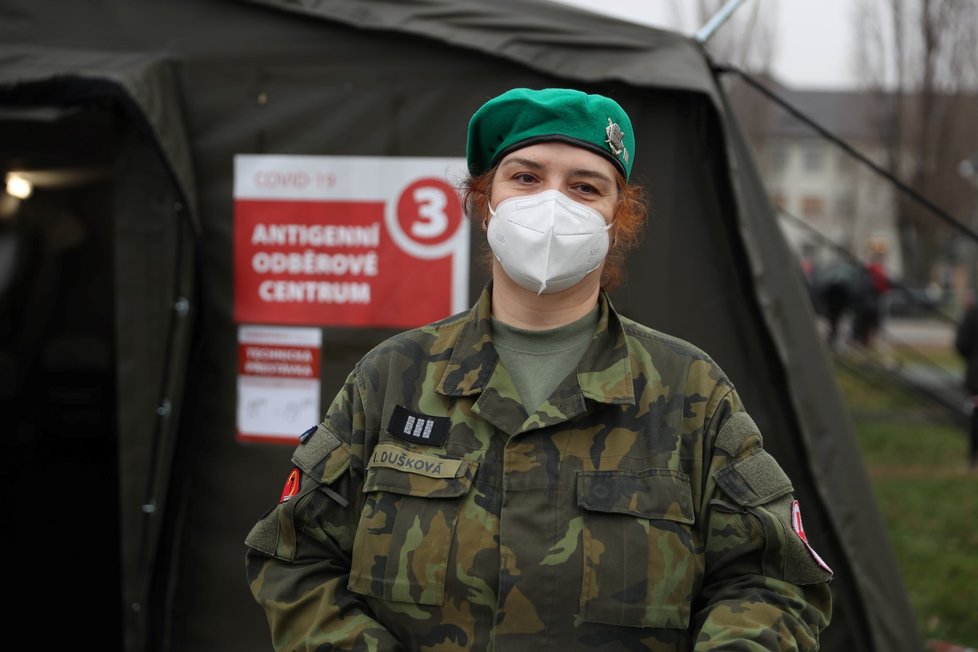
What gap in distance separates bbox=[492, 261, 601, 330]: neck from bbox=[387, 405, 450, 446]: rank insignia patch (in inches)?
8.5

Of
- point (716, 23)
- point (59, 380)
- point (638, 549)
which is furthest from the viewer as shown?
point (59, 380)

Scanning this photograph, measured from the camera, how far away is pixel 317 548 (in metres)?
1.62

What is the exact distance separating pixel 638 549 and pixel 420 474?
0.35 metres

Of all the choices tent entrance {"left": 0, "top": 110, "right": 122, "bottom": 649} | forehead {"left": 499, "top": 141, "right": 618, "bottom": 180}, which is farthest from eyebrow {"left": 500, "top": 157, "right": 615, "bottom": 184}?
tent entrance {"left": 0, "top": 110, "right": 122, "bottom": 649}

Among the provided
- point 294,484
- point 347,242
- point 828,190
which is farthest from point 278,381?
point 828,190

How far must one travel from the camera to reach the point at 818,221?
5503 centimetres

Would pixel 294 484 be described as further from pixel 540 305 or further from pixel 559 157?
pixel 559 157

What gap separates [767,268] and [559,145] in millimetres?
1594

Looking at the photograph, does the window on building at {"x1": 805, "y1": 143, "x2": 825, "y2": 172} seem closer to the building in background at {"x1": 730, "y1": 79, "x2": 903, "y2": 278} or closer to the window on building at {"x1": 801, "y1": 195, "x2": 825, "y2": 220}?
the building in background at {"x1": 730, "y1": 79, "x2": 903, "y2": 278}

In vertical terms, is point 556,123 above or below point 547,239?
above

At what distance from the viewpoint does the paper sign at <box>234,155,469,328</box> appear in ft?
10.3

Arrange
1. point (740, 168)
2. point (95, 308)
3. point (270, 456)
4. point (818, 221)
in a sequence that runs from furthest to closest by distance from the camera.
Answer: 1. point (818, 221)
2. point (95, 308)
3. point (270, 456)
4. point (740, 168)

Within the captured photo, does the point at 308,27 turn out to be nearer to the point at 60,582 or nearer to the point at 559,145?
the point at 559,145

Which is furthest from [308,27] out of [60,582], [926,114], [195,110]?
[926,114]
